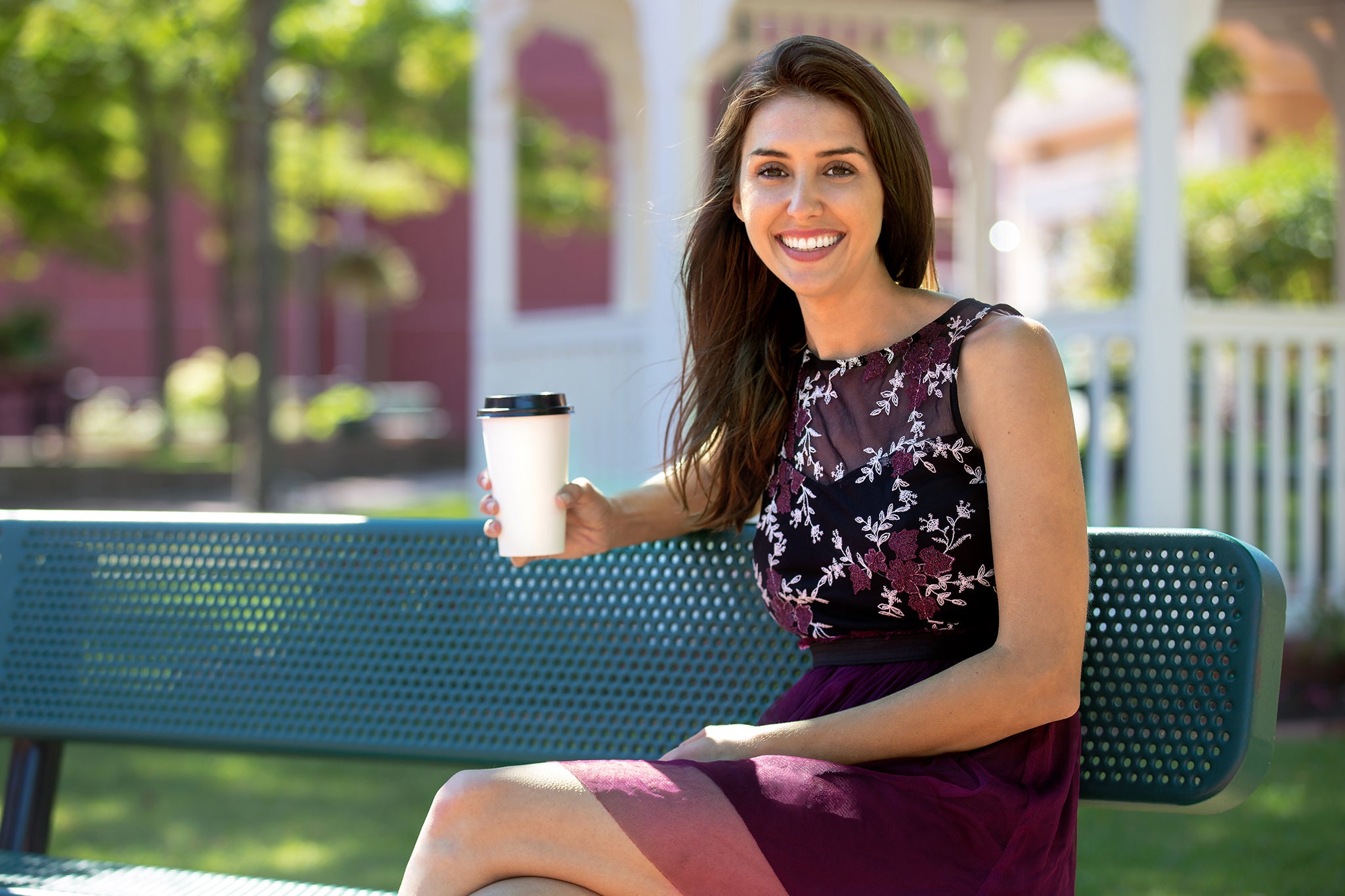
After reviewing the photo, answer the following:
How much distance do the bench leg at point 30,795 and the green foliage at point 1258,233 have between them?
12.8 m

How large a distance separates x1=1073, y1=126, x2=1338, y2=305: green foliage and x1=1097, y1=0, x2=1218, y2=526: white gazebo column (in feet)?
29.0

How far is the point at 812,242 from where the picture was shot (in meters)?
2.19

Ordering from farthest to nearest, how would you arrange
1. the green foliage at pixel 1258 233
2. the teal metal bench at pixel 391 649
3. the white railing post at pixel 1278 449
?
1. the green foliage at pixel 1258 233
2. the white railing post at pixel 1278 449
3. the teal metal bench at pixel 391 649

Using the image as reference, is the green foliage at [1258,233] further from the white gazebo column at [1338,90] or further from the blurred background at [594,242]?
the white gazebo column at [1338,90]

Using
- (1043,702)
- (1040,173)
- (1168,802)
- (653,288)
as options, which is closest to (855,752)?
(1043,702)

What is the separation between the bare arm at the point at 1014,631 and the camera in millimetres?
1921

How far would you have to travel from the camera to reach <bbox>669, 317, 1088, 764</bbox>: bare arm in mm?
1921

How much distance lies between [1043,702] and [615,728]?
1020 millimetres

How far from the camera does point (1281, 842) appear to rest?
3.83 m

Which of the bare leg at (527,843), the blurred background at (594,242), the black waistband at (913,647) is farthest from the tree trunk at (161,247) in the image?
the bare leg at (527,843)

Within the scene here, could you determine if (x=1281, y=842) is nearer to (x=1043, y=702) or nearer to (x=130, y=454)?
(x=1043, y=702)

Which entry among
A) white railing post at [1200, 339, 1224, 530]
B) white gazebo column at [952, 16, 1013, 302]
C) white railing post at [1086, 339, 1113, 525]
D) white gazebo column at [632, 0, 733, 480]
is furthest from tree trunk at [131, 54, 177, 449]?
white railing post at [1200, 339, 1224, 530]

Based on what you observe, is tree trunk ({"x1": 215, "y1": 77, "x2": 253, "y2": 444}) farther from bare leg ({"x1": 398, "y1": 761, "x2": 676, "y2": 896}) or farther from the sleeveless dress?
bare leg ({"x1": 398, "y1": 761, "x2": 676, "y2": 896})

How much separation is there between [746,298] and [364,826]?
250 centimetres
